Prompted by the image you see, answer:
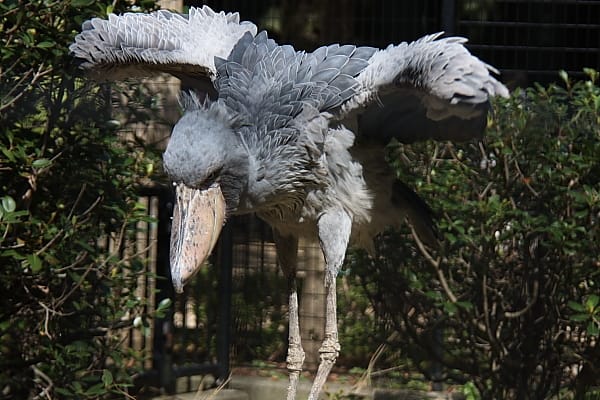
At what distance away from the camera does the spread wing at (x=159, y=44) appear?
204 centimetres

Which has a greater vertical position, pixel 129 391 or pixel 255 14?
pixel 255 14

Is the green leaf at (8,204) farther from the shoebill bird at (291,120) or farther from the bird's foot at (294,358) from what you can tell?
the bird's foot at (294,358)

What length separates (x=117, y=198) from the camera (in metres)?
2.66

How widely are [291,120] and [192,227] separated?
299 millimetres

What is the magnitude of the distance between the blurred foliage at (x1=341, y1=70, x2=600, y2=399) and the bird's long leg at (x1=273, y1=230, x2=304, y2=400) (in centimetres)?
51

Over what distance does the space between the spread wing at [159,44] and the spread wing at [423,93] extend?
29cm

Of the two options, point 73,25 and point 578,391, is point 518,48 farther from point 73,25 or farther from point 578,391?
point 73,25

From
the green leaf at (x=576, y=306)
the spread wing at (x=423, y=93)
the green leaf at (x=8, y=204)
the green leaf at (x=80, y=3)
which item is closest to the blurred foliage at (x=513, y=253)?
the green leaf at (x=576, y=306)

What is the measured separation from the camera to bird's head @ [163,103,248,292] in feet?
5.72

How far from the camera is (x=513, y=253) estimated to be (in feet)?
8.54

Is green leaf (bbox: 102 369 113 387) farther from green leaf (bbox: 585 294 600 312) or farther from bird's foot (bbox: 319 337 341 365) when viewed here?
green leaf (bbox: 585 294 600 312)

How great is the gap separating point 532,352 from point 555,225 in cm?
33

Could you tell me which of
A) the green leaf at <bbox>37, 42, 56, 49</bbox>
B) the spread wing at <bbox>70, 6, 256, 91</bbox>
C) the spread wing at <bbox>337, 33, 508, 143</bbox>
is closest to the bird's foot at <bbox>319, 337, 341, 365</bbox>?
the spread wing at <bbox>337, 33, 508, 143</bbox>

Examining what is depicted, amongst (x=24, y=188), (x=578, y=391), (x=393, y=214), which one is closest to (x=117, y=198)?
(x=24, y=188)
